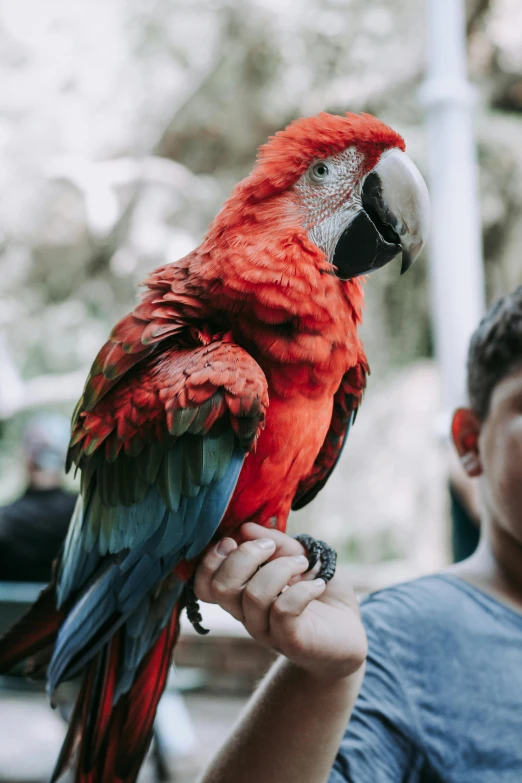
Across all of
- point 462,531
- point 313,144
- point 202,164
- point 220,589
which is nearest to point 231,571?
point 220,589

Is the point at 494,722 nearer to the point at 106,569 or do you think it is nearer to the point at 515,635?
the point at 515,635

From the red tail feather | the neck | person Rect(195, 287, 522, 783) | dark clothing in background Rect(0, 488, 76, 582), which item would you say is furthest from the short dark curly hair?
dark clothing in background Rect(0, 488, 76, 582)

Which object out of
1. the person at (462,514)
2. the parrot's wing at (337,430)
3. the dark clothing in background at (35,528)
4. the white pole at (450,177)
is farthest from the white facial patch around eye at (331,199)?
the dark clothing in background at (35,528)

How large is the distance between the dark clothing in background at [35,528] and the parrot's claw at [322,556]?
147cm

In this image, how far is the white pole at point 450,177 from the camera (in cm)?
123

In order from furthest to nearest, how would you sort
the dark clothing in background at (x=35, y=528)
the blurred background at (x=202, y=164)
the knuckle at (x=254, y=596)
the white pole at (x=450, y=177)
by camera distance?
the blurred background at (x=202, y=164) < the dark clothing in background at (x=35, y=528) < the white pole at (x=450, y=177) < the knuckle at (x=254, y=596)

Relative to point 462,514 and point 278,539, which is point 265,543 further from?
point 462,514

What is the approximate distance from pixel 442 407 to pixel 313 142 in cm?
103

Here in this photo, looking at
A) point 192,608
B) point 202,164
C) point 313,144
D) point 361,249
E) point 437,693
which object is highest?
point 202,164

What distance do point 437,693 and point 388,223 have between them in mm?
514

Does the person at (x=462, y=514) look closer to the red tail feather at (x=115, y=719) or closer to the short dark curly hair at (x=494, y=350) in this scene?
the short dark curly hair at (x=494, y=350)

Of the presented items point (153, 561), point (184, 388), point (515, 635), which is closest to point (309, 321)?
point (184, 388)

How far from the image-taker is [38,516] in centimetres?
207

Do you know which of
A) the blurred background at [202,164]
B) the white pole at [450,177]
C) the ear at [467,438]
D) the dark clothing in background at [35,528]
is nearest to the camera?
the ear at [467,438]
